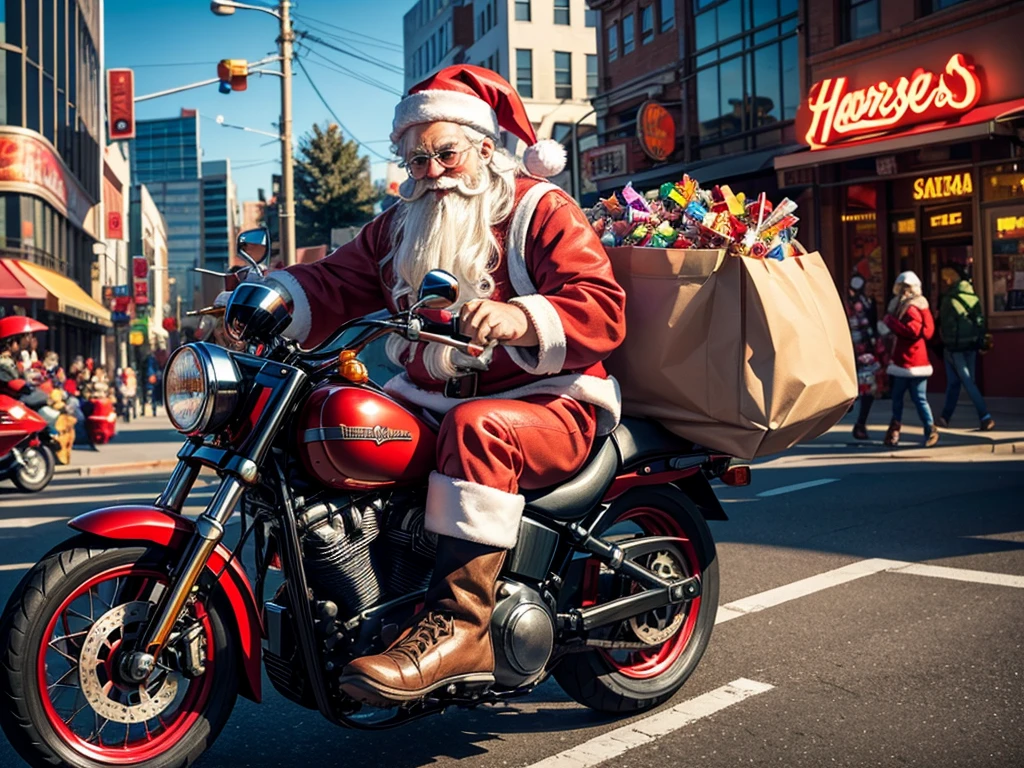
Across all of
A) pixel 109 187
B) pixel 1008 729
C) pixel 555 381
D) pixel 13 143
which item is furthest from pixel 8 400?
pixel 109 187

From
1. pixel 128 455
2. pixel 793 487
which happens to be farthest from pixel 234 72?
pixel 793 487

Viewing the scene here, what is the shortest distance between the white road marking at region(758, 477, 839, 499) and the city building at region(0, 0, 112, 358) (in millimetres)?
22368

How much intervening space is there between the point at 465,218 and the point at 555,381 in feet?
1.95

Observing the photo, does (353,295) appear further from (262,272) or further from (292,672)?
(292,672)

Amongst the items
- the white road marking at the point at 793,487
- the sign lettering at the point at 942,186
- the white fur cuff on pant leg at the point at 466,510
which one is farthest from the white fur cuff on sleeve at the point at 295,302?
the sign lettering at the point at 942,186

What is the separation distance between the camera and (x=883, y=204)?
64.7 feet

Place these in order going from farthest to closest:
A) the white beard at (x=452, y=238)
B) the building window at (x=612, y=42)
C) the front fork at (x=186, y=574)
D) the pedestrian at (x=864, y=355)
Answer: the building window at (x=612, y=42) → the pedestrian at (x=864, y=355) → the white beard at (x=452, y=238) → the front fork at (x=186, y=574)

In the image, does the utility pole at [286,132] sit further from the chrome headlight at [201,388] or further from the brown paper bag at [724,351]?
the chrome headlight at [201,388]

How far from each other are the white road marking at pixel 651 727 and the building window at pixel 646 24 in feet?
89.9

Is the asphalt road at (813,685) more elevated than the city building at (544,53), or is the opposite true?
the city building at (544,53)

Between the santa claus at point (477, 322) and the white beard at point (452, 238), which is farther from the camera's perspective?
the white beard at point (452, 238)

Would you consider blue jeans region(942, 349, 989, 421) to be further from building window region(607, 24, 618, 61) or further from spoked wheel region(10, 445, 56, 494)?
building window region(607, 24, 618, 61)

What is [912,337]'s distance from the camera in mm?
12250

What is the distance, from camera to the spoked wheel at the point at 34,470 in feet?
39.8
